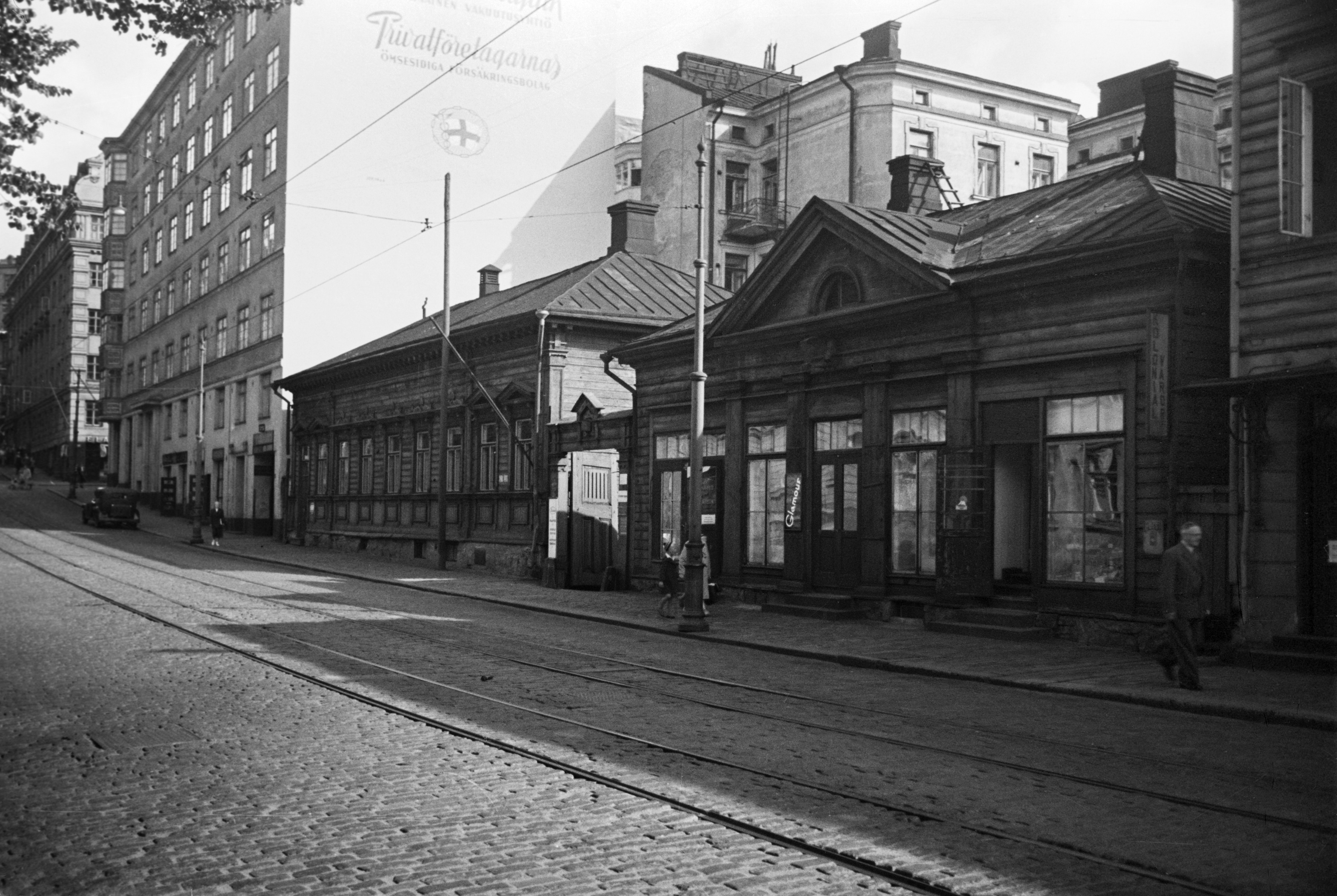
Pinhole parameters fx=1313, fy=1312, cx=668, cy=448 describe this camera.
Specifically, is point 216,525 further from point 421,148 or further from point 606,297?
point 606,297

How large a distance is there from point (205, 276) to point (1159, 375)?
5357 cm

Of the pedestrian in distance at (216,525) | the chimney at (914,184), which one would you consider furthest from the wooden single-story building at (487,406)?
the chimney at (914,184)

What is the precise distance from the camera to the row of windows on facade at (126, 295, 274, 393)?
52.7 m

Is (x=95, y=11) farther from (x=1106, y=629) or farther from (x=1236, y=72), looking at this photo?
(x=1106, y=629)

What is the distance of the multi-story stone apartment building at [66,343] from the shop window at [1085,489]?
74414 millimetres

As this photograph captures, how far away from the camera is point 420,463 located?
132 ft

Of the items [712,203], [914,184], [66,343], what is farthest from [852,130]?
[66,343]

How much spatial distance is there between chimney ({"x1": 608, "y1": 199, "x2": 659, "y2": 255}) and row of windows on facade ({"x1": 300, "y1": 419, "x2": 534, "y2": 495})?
274 inches

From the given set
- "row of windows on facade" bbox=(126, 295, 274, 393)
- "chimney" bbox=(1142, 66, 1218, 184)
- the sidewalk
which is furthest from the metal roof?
"chimney" bbox=(1142, 66, 1218, 184)

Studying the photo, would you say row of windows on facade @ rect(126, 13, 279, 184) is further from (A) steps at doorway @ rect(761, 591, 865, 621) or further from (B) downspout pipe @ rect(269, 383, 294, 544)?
(A) steps at doorway @ rect(761, 591, 865, 621)

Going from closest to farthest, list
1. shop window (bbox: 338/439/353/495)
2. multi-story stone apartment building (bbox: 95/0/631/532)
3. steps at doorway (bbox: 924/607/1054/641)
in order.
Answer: steps at doorway (bbox: 924/607/1054/641)
shop window (bbox: 338/439/353/495)
multi-story stone apartment building (bbox: 95/0/631/532)

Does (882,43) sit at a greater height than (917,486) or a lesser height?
greater

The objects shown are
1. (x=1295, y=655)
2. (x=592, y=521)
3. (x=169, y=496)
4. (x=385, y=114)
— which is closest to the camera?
(x=1295, y=655)

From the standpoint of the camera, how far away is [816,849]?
7.20 metres
